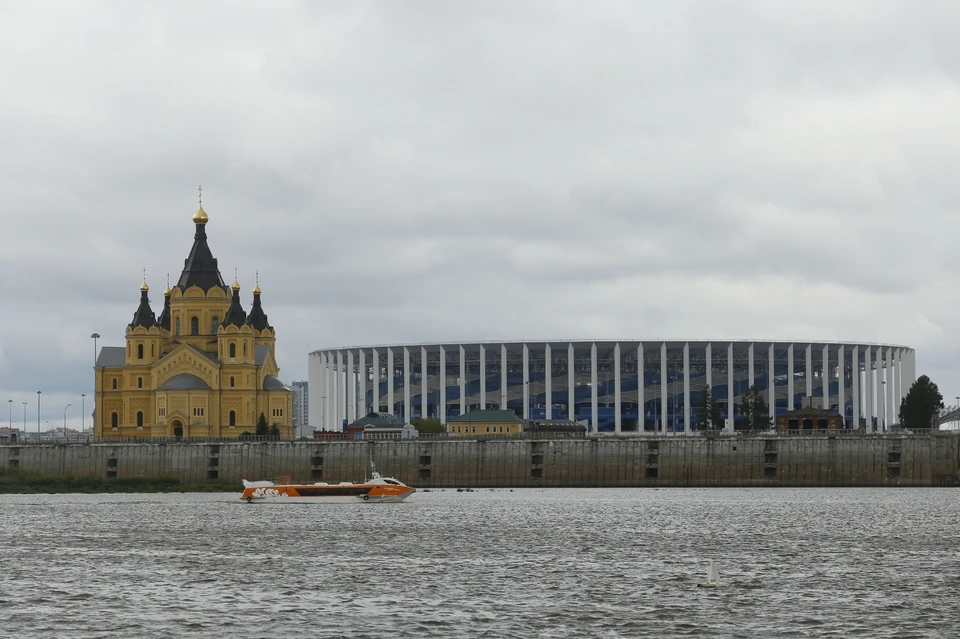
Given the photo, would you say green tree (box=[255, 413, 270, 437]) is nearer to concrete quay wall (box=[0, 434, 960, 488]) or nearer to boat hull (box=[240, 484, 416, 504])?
concrete quay wall (box=[0, 434, 960, 488])

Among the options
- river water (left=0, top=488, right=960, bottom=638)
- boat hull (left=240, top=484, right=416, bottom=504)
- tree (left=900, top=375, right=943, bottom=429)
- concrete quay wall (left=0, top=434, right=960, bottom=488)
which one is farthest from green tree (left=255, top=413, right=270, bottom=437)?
tree (left=900, top=375, right=943, bottom=429)

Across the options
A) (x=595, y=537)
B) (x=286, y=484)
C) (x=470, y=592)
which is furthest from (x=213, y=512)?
(x=470, y=592)

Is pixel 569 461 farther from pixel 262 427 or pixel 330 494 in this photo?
pixel 262 427

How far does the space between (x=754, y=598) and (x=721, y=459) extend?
285 feet

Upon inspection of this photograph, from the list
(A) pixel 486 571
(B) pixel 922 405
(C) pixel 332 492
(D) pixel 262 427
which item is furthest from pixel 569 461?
(A) pixel 486 571

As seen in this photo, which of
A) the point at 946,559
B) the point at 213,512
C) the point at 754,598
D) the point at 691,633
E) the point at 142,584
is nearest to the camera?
the point at 691,633

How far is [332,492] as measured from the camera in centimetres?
12838

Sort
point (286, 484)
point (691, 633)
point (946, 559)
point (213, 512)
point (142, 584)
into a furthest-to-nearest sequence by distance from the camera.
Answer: point (286, 484) → point (213, 512) → point (946, 559) → point (142, 584) → point (691, 633)

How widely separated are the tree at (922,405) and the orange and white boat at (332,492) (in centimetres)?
8764

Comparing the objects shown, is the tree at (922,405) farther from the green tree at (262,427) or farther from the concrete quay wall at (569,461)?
the green tree at (262,427)

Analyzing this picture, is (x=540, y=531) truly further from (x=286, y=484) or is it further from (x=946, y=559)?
(x=286, y=484)

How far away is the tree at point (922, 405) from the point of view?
191 meters

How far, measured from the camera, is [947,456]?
458ft

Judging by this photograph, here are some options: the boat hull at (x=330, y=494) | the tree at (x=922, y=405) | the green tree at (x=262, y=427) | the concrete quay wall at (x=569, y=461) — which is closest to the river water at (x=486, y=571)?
the boat hull at (x=330, y=494)
